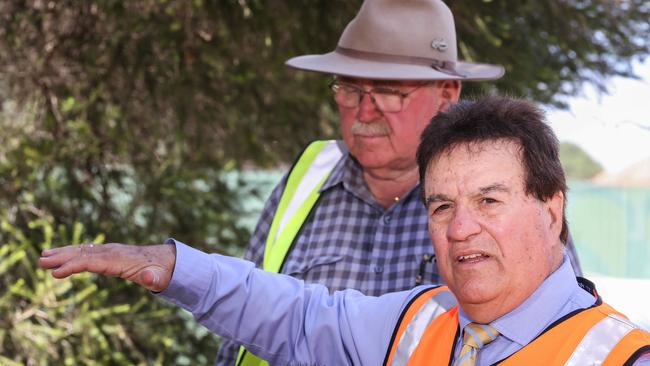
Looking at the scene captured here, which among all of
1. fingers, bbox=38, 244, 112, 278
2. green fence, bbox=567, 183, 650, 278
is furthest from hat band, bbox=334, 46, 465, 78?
green fence, bbox=567, 183, 650, 278

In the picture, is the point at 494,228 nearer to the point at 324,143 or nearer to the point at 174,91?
the point at 324,143

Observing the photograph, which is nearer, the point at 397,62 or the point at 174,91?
the point at 397,62

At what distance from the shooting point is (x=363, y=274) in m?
3.04

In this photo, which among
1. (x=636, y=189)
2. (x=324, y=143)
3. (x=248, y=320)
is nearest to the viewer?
(x=248, y=320)

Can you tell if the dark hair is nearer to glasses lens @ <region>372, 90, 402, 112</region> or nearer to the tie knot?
the tie knot

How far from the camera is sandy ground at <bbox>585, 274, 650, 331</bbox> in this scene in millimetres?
3186

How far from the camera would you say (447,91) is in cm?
334

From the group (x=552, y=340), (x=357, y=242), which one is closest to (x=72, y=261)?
(x=552, y=340)

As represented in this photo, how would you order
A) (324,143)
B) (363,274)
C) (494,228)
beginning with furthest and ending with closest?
(324,143) < (363,274) < (494,228)

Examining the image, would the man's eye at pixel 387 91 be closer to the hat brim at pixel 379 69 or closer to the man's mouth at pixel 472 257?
the hat brim at pixel 379 69

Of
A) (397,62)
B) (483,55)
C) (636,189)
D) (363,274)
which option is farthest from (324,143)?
(636,189)

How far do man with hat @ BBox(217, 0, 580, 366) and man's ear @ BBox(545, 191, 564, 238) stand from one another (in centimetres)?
85

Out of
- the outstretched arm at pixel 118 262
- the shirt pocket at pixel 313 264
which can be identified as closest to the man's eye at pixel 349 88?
the shirt pocket at pixel 313 264

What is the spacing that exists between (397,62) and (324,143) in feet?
1.49
